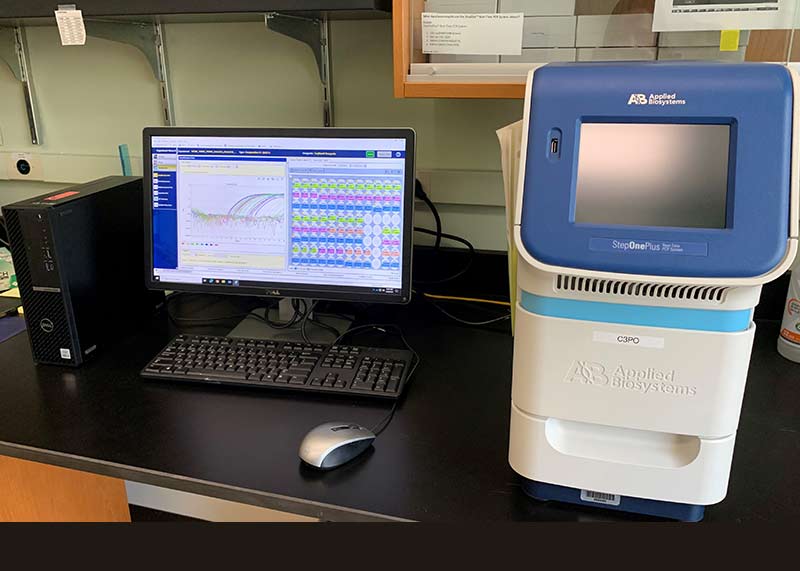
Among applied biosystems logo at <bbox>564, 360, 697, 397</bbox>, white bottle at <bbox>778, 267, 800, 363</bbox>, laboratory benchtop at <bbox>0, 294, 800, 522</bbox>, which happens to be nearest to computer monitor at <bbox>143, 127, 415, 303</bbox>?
laboratory benchtop at <bbox>0, 294, 800, 522</bbox>

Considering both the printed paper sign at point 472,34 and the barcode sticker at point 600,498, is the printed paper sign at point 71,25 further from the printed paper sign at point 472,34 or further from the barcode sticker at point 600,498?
the barcode sticker at point 600,498

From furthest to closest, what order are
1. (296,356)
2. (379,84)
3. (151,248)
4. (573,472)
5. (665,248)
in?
(379,84), (151,248), (296,356), (573,472), (665,248)

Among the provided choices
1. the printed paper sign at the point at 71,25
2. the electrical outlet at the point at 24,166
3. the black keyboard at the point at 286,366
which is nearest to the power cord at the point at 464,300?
the black keyboard at the point at 286,366

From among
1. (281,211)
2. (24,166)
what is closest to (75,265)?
(281,211)

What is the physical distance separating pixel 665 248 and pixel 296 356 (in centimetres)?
66

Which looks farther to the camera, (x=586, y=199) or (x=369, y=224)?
(x=369, y=224)

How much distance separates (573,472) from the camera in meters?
0.74

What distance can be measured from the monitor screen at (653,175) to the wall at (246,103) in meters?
0.72

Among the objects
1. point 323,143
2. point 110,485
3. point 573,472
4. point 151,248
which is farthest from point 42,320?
point 573,472

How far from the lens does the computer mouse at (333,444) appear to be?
0.83 meters

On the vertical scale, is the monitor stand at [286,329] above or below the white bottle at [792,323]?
below

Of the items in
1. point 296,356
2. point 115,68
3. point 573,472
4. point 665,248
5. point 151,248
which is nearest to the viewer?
point 665,248

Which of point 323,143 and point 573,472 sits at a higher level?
point 323,143

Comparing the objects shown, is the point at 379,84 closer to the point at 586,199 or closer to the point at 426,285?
the point at 426,285
